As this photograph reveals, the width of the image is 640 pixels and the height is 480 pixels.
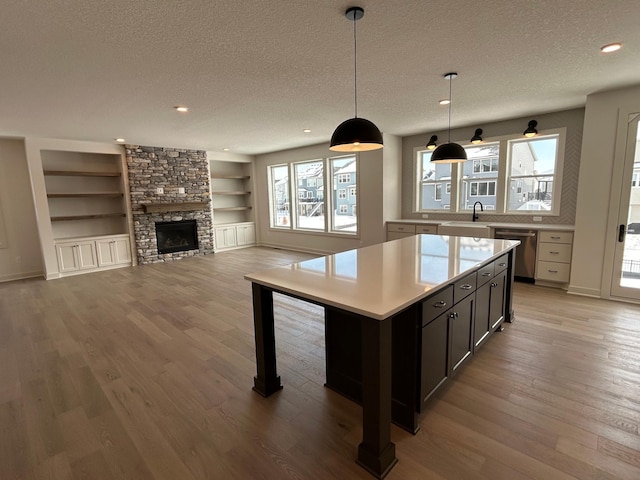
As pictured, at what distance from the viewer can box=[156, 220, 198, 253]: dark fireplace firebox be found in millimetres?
7414

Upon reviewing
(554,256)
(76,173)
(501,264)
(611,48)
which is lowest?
(554,256)

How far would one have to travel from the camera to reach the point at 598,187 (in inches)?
157

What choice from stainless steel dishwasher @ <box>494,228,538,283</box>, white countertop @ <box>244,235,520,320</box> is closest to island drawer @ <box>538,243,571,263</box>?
stainless steel dishwasher @ <box>494,228,538,283</box>

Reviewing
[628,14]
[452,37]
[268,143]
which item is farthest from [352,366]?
[268,143]

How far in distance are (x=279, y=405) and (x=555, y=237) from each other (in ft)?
14.6

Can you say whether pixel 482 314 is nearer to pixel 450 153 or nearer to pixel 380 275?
pixel 380 275

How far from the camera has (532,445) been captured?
1.80 meters

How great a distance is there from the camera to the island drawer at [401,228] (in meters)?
6.07

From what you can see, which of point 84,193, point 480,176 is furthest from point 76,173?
point 480,176

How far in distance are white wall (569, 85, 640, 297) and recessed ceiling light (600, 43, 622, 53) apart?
58.9 inches

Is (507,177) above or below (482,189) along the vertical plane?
above

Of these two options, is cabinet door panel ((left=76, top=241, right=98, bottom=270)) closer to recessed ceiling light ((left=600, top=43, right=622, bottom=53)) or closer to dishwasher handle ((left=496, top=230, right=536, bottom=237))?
dishwasher handle ((left=496, top=230, right=536, bottom=237))

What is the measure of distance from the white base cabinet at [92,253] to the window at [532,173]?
7.62 metres

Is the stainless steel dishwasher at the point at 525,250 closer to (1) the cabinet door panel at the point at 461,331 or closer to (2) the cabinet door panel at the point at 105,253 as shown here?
(1) the cabinet door panel at the point at 461,331
